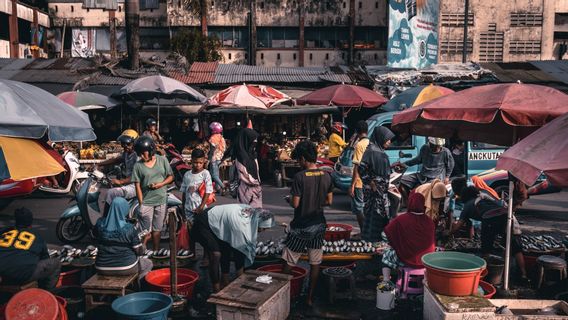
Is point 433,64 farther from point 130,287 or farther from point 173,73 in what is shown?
point 130,287

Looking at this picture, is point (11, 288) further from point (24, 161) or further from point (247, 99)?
point (247, 99)

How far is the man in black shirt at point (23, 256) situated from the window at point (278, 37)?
26822 millimetres

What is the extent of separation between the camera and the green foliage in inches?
1136

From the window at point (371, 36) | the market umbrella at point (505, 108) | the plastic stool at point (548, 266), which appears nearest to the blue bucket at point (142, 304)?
the market umbrella at point (505, 108)

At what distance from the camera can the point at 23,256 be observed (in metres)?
5.50

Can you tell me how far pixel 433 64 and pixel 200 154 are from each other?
17379mm

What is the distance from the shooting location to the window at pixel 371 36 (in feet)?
103

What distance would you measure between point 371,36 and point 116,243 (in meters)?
27.9

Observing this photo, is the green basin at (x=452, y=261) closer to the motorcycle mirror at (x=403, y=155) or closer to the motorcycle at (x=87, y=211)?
the motorcycle at (x=87, y=211)

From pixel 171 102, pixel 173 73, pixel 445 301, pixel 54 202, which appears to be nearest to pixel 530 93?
pixel 445 301

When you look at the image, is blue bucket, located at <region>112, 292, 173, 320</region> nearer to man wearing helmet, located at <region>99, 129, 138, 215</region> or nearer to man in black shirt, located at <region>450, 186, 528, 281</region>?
man wearing helmet, located at <region>99, 129, 138, 215</region>

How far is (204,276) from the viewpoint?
7.43m

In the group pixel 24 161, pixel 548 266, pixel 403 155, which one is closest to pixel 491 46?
pixel 403 155

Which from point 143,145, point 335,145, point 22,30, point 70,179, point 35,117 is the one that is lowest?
point 70,179
